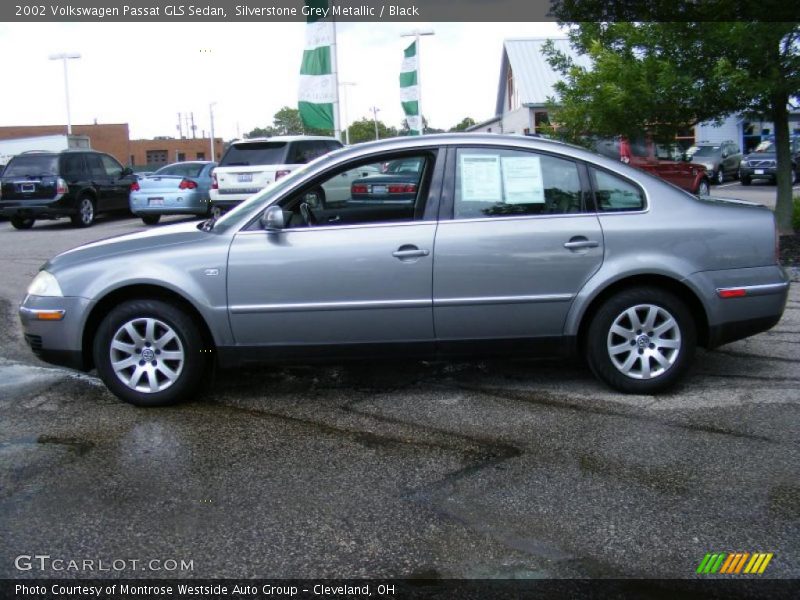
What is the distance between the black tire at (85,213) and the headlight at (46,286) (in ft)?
46.6

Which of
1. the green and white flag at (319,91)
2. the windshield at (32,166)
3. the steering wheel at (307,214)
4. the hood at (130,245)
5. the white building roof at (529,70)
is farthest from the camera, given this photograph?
the white building roof at (529,70)

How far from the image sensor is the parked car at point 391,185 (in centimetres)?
534

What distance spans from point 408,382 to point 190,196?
539 inches

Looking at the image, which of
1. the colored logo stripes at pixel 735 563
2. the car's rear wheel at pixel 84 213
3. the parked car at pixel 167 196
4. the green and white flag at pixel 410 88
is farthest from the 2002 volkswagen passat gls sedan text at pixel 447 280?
the green and white flag at pixel 410 88

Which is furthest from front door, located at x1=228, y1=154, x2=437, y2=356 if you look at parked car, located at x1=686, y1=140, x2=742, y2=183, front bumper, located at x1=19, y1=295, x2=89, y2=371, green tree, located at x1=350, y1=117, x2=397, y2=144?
green tree, located at x1=350, y1=117, x2=397, y2=144

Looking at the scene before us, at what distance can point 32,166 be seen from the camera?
18.5 metres

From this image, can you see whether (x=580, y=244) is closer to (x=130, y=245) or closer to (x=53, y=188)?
(x=130, y=245)

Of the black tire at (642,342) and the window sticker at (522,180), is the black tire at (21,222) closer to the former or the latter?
the window sticker at (522,180)

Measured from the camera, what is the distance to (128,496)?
3908 millimetres

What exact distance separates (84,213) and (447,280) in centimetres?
1579

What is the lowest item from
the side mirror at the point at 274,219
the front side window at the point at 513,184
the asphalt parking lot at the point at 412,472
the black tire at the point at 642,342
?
the asphalt parking lot at the point at 412,472

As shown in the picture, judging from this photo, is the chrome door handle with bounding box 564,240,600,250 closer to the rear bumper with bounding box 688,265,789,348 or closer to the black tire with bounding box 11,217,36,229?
the rear bumper with bounding box 688,265,789,348

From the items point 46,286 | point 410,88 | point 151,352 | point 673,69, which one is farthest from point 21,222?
point 151,352

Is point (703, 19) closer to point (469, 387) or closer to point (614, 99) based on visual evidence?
point (614, 99)
